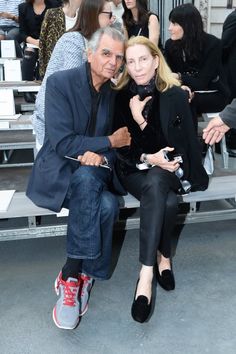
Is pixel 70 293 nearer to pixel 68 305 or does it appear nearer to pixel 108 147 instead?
pixel 68 305

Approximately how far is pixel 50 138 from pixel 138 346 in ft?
3.73

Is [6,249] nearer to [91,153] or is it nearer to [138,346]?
[91,153]

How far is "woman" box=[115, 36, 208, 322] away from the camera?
244 centimetres

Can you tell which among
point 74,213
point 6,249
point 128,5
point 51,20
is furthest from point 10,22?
point 74,213

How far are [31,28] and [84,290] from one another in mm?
3951

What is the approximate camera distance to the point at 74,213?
7.32 feet

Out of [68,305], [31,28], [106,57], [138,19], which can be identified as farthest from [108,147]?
[31,28]

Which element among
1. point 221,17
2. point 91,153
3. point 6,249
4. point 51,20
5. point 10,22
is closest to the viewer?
point 91,153

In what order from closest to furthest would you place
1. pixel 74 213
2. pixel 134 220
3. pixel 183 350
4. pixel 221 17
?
pixel 183 350 → pixel 74 213 → pixel 134 220 → pixel 221 17

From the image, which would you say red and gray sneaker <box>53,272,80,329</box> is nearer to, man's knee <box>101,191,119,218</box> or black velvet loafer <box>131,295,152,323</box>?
black velvet loafer <box>131,295,152,323</box>

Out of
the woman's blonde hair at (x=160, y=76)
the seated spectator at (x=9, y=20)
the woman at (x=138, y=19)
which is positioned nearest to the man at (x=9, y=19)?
the seated spectator at (x=9, y=20)

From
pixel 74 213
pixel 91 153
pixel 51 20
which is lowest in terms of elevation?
pixel 74 213

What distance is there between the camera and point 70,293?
2.22m

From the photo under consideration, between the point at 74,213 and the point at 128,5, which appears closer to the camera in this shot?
the point at 74,213
